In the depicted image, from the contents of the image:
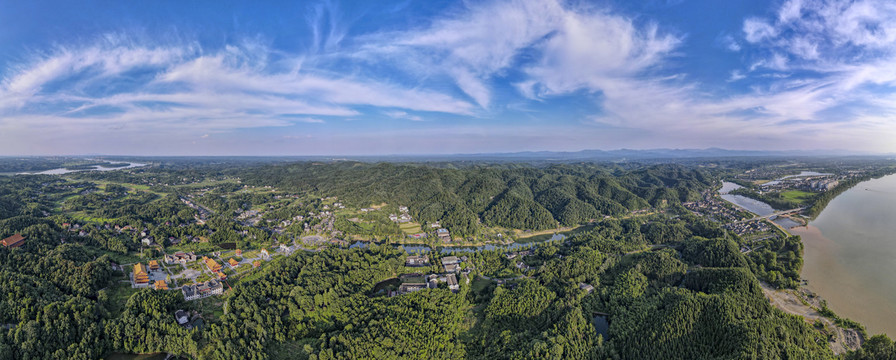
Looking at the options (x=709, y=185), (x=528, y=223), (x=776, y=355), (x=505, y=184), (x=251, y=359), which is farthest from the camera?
(x=709, y=185)

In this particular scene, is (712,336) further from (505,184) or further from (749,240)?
(505,184)

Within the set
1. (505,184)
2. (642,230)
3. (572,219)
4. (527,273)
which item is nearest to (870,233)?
(642,230)

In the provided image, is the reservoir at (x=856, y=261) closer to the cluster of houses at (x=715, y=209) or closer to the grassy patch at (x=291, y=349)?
the cluster of houses at (x=715, y=209)

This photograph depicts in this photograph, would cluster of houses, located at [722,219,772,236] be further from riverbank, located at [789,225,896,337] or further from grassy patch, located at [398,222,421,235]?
grassy patch, located at [398,222,421,235]

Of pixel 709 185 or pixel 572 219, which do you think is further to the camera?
pixel 709 185

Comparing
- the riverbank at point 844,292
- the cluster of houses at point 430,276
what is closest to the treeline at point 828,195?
the riverbank at point 844,292

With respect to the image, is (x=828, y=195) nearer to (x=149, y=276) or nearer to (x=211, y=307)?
(x=211, y=307)
